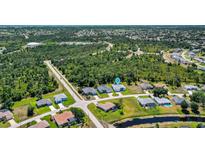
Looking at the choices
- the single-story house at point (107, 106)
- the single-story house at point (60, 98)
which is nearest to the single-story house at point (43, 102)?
the single-story house at point (60, 98)

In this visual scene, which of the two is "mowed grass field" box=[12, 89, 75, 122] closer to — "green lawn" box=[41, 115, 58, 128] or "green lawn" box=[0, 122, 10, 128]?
"green lawn" box=[0, 122, 10, 128]

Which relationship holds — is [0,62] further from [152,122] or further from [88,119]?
[152,122]

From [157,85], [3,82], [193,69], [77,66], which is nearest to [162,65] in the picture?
[193,69]

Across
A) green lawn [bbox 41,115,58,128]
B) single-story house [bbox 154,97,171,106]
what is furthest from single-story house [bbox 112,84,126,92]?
green lawn [bbox 41,115,58,128]

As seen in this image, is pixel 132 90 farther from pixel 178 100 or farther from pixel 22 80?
pixel 22 80

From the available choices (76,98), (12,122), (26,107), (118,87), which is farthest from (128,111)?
(12,122)

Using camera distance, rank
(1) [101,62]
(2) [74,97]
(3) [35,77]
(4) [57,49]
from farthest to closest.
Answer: (4) [57,49] < (1) [101,62] < (3) [35,77] < (2) [74,97]
